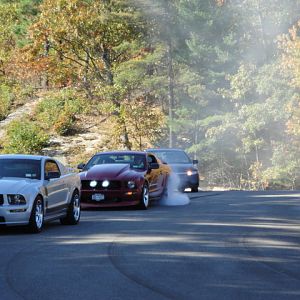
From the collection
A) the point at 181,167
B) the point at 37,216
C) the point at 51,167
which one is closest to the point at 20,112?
the point at 181,167

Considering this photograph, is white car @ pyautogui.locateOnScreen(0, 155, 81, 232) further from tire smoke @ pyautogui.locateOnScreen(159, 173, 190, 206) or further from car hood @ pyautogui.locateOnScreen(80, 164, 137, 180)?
tire smoke @ pyautogui.locateOnScreen(159, 173, 190, 206)

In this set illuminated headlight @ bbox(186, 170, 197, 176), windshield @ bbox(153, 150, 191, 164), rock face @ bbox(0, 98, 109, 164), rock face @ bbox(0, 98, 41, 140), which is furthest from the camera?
rock face @ bbox(0, 98, 41, 140)

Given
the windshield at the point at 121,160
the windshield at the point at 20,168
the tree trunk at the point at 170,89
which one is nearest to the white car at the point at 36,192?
the windshield at the point at 20,168

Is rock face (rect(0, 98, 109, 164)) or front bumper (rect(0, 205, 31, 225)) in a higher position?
rock face (rect(0, 98, 109, 164))

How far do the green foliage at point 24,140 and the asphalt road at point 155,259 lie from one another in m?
33.6

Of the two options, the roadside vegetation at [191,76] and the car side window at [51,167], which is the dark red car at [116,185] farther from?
the roadside vegetation at [191,76]

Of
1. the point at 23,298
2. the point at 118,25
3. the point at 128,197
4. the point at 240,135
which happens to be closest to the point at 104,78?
the point at 118,25

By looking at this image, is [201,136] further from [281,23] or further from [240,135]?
[281,23]

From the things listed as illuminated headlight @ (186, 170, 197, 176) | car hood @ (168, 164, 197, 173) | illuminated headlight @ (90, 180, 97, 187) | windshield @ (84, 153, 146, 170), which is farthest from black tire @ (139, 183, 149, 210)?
illuminated headlight @ (186, 170, 197, 176)

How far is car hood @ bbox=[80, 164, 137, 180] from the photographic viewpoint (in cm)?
2256

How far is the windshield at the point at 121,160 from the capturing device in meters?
23.9

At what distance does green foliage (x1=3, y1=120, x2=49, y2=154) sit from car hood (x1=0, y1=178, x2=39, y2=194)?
37.1 m

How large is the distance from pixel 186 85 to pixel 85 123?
937 centimetres

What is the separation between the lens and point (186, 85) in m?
56.6
